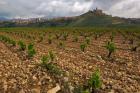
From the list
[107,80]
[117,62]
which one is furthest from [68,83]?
[117,62]

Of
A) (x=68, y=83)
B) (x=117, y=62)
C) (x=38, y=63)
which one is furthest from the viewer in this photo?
(x=117, y=62)

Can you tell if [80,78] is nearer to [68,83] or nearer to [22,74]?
[68,83]

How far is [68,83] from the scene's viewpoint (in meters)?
13.4

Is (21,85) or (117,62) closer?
(21,85)

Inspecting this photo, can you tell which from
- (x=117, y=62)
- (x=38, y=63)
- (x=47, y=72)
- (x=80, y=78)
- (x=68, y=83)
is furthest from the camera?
(x=117, y=62)

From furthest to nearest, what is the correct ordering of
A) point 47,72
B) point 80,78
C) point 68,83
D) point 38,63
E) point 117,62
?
point 117,62
point 38,63
point 47,72
point 80,78
point 68,83

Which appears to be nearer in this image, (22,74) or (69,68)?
(22,74)

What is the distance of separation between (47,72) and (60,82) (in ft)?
6.54

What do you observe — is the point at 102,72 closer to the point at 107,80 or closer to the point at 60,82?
the point at 107,80

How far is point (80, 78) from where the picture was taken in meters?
14.2

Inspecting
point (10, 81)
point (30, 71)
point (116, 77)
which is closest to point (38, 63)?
point (30, 71)

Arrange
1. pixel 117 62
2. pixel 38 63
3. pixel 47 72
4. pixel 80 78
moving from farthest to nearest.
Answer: pixel 117 62, pixel 38 63, pixel 47 72, pixel 80 78

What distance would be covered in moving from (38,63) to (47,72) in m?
2.64

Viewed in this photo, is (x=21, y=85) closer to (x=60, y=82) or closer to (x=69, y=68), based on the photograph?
(x=60, y=82)
